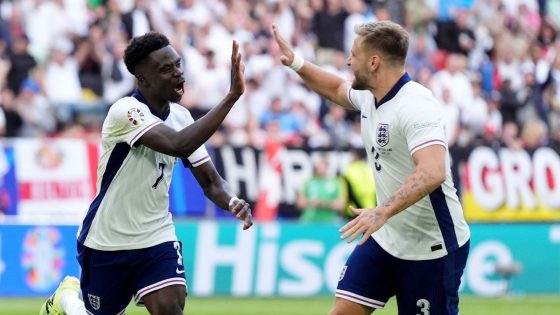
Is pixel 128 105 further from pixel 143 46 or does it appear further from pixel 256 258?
pixel 256 258

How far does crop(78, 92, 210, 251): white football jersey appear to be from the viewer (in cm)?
888

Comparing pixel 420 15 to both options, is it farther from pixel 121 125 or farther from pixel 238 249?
pixel 121 125

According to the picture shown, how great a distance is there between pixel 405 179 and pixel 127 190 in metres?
1.95

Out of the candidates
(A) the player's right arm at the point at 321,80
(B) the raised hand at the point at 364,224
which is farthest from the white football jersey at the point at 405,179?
(A) the player's right arm at the point at 321,80

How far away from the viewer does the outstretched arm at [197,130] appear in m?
8.32

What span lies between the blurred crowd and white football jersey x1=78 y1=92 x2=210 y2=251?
1028 centimetres

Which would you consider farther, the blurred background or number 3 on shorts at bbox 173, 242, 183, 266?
the blurred background

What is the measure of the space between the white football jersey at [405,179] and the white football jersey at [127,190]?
58.5 inches

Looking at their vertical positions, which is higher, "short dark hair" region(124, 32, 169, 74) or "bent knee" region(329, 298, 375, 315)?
"short dark hair" region(124, 32, 169, 74)

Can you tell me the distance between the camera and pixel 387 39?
882 centimetres

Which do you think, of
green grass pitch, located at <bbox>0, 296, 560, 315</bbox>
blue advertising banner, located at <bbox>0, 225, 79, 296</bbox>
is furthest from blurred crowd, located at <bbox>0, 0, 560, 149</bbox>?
green grass pitch, located at <bbox>0, 296, 560, 315</bbox>

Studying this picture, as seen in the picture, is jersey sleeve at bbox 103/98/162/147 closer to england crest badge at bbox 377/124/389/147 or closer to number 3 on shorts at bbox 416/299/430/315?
england crest badge at bbox 377/124/389/147

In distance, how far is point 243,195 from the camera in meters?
19.3

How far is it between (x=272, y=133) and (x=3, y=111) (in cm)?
419
